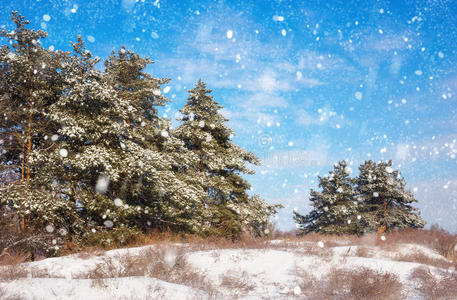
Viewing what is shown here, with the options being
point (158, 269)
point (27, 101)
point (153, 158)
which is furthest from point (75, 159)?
point (158, 269)

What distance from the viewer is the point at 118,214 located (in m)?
14.5

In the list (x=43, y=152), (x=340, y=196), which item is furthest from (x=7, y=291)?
(x=340, y=196)

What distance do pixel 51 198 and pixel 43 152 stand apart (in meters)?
2.25

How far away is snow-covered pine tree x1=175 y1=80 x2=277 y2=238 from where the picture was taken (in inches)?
790

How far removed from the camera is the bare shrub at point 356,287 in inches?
289

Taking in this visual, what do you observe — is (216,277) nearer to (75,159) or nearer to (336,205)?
(75,159)

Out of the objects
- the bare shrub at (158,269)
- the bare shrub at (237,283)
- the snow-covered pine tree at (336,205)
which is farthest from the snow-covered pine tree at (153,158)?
the snow-covered pine tree at (336,205)

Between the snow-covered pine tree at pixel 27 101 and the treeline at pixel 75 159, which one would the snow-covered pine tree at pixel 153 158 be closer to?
the treeline at pixel 75 159

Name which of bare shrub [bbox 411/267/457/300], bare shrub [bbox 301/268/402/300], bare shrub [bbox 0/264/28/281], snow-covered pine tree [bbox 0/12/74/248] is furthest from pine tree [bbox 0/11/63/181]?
bare shrub [bbox 411/267/457/300]

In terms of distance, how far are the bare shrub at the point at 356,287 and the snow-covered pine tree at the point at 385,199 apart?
2543 cm

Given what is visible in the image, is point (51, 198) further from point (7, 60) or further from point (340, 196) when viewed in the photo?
point (340, 196)

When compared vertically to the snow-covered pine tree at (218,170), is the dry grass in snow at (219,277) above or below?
below

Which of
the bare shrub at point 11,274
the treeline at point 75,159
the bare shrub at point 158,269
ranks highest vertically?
the treeline at point 75,159

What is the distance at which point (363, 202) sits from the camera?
34.6 meters
